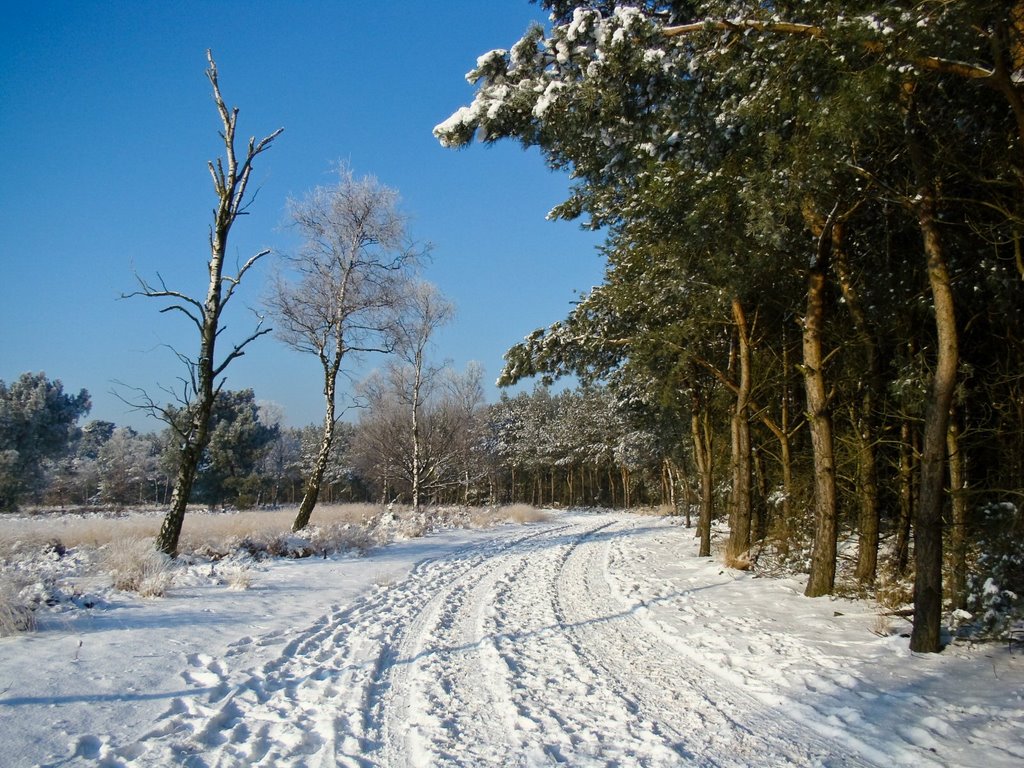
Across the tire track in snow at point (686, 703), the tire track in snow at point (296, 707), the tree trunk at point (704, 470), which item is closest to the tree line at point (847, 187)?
the tire track in snow at point (686, 703)

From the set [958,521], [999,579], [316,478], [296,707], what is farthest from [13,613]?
[316,478]

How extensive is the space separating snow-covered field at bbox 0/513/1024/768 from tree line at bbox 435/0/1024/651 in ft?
4.66

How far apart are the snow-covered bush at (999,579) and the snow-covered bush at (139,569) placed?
9161mm

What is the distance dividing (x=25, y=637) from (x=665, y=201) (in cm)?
769

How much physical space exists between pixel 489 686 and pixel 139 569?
5.41m

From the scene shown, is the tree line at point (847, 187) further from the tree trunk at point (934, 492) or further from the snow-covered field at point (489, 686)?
the snow-covered field at point (489, 686)

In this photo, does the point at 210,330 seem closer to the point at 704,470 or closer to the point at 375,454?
the point at 704,470

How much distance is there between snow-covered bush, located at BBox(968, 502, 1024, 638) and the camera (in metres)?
5.29

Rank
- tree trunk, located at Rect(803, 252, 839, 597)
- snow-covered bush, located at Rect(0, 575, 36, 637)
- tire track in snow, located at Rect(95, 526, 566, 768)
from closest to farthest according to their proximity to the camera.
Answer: tire track in snow, located at Rect(95, 526, 566, 768)
snow-covered bush, located at Rect(0, 575, 36, 637)
tree trunk, located at Rect(803, 252, 839, 597)

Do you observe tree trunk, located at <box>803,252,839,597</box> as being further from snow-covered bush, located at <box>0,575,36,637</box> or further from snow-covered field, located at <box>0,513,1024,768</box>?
snow-covered bush, located at <box>0,575,36,637</box>

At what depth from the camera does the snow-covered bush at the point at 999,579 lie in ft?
17.3

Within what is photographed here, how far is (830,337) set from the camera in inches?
347

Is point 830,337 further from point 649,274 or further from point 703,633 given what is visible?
point 703,633

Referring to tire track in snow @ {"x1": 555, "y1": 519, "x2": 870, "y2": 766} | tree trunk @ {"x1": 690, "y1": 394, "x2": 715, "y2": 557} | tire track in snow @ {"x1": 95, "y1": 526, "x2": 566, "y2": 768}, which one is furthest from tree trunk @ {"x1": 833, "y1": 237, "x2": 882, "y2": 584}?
tire track in snow @ {"x1": 95, "y1": 526, "x2": 566, "y2": 768}
